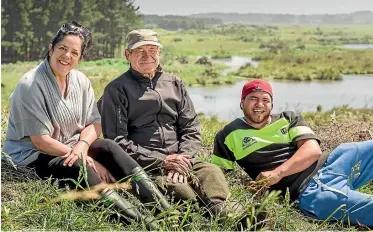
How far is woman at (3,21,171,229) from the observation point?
3424 mm

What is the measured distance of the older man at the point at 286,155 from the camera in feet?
12.3

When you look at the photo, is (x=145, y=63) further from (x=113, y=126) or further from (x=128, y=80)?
(x=113, y=126)

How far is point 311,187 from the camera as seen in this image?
149 inches

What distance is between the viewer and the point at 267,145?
3.89 meters

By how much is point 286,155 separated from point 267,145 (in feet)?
0.47

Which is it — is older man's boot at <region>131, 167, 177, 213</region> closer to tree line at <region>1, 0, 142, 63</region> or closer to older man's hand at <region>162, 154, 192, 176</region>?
older man's hand at <region>162, 154, 192, 176</region>

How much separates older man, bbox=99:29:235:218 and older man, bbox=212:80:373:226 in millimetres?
272

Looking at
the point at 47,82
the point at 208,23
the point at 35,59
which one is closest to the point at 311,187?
the point at 47,82

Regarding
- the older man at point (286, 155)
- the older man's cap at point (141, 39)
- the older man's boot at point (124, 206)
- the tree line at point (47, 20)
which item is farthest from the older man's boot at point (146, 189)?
the tree line at point (47, 20)

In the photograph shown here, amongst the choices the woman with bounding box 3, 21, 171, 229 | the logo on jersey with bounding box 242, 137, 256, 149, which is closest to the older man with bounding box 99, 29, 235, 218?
the woman with bounding box 3, 21, 171, 229

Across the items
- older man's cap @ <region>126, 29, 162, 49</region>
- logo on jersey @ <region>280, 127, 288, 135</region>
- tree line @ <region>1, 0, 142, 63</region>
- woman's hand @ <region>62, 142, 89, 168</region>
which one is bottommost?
tree line @ <region>1, 0, 142, 63</region>

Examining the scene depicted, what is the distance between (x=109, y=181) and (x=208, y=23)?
283 feet

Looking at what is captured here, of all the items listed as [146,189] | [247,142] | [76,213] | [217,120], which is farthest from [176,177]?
[217,120]

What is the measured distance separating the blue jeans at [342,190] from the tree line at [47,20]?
3286 cm
